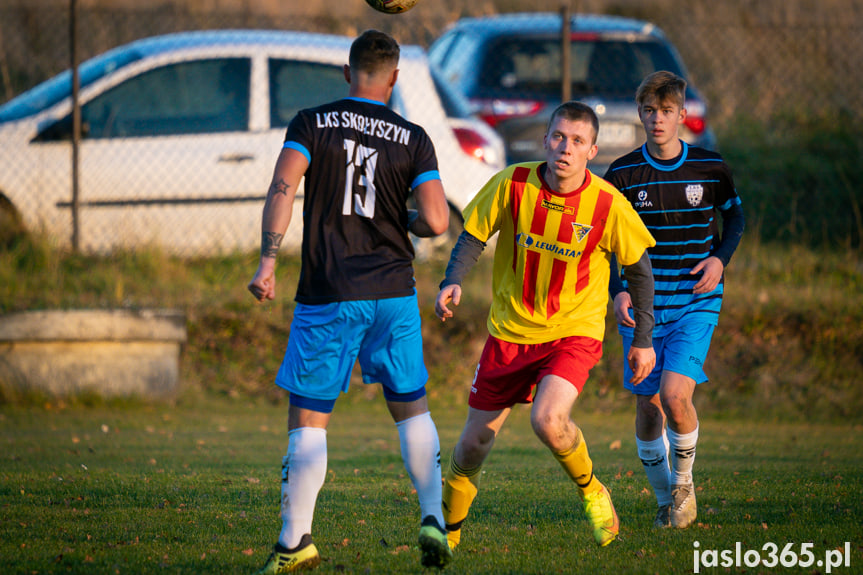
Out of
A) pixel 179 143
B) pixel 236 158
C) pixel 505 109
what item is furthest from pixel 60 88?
pixel 505 109

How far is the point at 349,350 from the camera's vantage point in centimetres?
404

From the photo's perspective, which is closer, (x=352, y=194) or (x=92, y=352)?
(x=352, y=194)

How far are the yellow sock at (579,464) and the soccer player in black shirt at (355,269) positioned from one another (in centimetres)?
60

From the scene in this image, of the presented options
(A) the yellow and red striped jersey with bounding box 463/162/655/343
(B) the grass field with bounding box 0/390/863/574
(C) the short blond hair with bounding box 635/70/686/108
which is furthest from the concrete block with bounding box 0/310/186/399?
(C) the short blond hair with bounding box 635/70/686/108

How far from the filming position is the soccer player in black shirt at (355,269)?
392cm

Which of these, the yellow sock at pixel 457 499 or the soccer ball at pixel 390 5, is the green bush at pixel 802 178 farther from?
the yellow sock at pixel 457 499

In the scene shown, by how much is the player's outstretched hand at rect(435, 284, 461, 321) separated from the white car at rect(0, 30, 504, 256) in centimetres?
532

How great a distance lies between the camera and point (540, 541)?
Result: 4.48 meters

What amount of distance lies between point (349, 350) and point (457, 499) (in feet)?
2.95

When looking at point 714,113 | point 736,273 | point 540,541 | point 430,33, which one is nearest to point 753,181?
point 736,273

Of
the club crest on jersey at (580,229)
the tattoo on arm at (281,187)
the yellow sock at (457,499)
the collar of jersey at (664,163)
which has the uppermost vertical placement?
the collar of jersey at (664,163)

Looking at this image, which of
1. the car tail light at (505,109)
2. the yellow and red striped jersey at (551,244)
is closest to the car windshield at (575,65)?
the car tail light at (505,109)

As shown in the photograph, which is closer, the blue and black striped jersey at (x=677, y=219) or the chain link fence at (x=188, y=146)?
the blue and black striped jersey at (x=677, y=219)

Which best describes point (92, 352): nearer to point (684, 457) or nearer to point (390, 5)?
point (390, 5)
